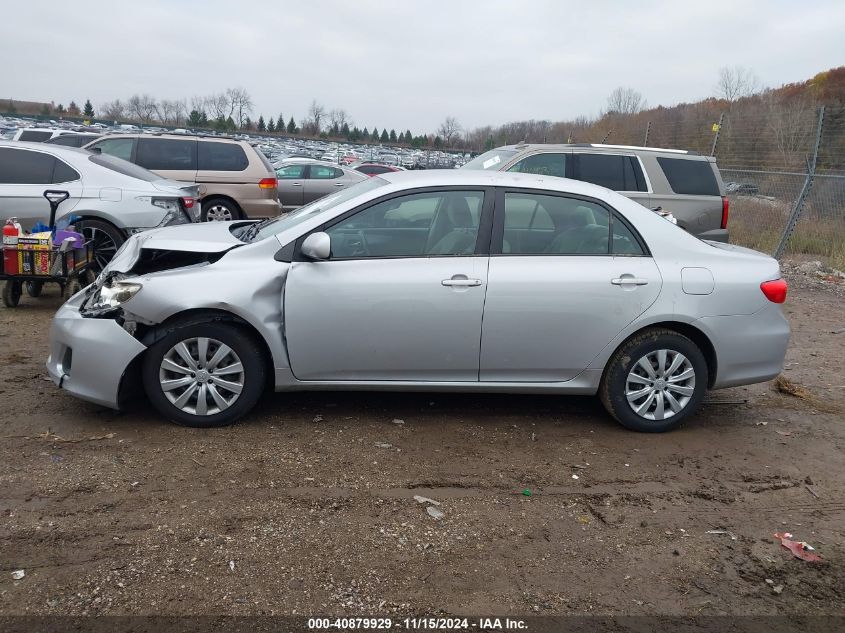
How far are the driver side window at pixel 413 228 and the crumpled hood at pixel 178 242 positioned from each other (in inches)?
29.6

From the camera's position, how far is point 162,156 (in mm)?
12430

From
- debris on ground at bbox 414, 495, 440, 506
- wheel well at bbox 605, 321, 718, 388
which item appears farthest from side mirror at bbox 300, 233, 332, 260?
wheel well at bbox 605, 321, 718, 388

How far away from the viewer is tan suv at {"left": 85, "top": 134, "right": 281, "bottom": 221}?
488 inches

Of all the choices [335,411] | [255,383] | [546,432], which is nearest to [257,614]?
[255,383]

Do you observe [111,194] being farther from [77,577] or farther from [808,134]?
[808,134]

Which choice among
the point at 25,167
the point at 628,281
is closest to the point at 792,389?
the point at 628,281

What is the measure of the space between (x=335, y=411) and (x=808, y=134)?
38.8 ft

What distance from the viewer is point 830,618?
3.08 m

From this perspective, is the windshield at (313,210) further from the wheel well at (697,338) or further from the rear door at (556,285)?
the wheel well at (697,338)

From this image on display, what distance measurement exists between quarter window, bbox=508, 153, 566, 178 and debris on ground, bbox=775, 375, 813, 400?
3943 mm

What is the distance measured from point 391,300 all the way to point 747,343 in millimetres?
2402

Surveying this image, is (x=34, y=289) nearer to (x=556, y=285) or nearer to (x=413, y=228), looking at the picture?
(x=413, y=228)

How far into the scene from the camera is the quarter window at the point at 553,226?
4.77 m

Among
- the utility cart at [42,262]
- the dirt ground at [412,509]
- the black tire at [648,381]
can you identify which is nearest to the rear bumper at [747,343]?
the black tire at [648,381]
